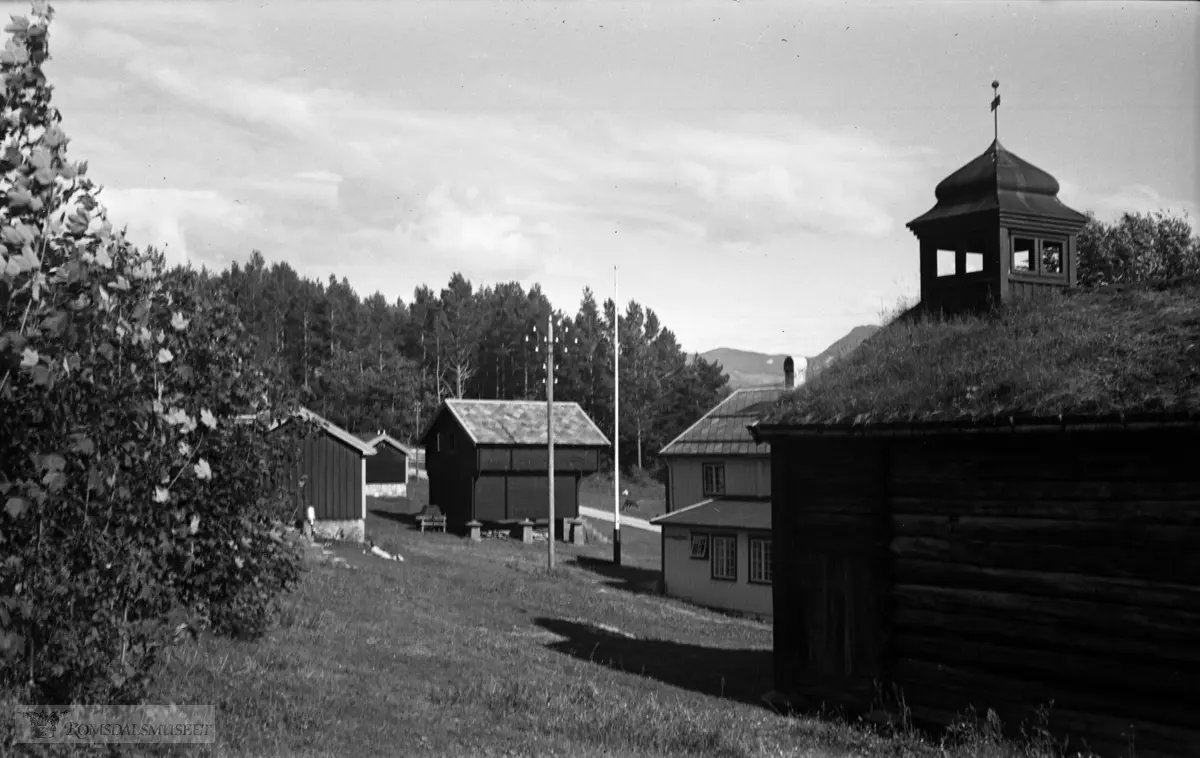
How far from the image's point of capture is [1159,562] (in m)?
13.1

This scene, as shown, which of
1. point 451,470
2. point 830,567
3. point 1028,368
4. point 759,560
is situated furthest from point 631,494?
point 1028,368

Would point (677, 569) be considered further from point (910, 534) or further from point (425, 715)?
point (425, 715)

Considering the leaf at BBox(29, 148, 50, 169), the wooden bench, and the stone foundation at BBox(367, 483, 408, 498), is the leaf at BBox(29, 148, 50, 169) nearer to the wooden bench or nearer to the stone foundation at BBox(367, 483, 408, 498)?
the wooden bench

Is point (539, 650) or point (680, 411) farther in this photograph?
point (680, 411)

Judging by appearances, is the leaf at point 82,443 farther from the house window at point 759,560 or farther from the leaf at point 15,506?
the house window at point 759,560

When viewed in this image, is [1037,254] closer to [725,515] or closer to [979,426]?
[979,426]

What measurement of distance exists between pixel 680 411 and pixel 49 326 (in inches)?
3370

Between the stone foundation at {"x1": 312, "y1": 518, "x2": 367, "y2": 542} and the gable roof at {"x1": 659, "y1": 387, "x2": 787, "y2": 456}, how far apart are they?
41.8 ft

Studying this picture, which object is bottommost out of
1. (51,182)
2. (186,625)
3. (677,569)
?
(677,569)

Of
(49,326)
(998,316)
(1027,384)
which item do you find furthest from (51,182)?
(998,316)

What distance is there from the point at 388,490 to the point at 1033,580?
60.2 metres

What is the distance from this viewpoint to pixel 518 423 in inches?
2160

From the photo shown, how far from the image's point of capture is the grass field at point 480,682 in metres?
10.9

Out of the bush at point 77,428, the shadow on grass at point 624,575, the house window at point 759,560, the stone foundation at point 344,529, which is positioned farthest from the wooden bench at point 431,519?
the bush at point 77,428
